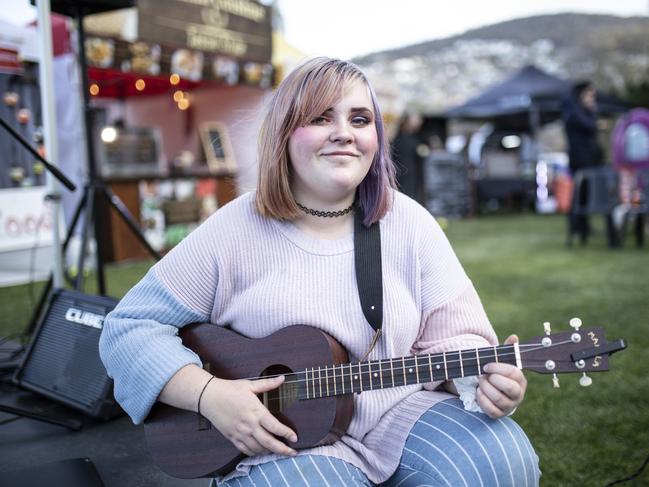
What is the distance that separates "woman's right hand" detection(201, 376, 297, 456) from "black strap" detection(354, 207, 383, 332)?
290 mm

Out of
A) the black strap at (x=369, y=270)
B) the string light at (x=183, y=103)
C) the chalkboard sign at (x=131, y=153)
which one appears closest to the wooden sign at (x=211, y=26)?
the chalkboard sign at (x=131, y=153)

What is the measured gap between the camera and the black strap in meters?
1.53

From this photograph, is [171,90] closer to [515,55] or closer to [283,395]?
[283,395]

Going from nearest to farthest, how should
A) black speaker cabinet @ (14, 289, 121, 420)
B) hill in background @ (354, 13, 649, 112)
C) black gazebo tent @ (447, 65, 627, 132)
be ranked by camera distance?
black speaker cabinet @ (14, 289, 121, 420)
black gazebo tent @ (447, 65, 627, 132)
hill in background @ (354, 13, 649, 112)

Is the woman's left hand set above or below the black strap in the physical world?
below

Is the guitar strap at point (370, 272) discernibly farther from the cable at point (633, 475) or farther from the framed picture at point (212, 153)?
the framed picture at point (212, 153)

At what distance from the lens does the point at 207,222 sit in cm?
168

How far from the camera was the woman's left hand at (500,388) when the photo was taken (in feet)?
4.26

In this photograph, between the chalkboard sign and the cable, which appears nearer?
the cable

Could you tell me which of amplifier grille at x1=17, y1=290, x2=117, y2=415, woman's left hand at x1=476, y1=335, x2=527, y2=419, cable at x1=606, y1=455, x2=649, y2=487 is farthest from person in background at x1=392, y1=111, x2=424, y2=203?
woman's left hand at x1=476, y1=335, x2=527, y2=419

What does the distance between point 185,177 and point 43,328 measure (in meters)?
5.24

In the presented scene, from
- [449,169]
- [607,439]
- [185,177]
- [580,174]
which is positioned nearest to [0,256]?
[185,177]

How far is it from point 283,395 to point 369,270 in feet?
1.30

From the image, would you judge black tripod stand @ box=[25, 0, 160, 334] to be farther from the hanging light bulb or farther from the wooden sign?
the hanging light bulb
